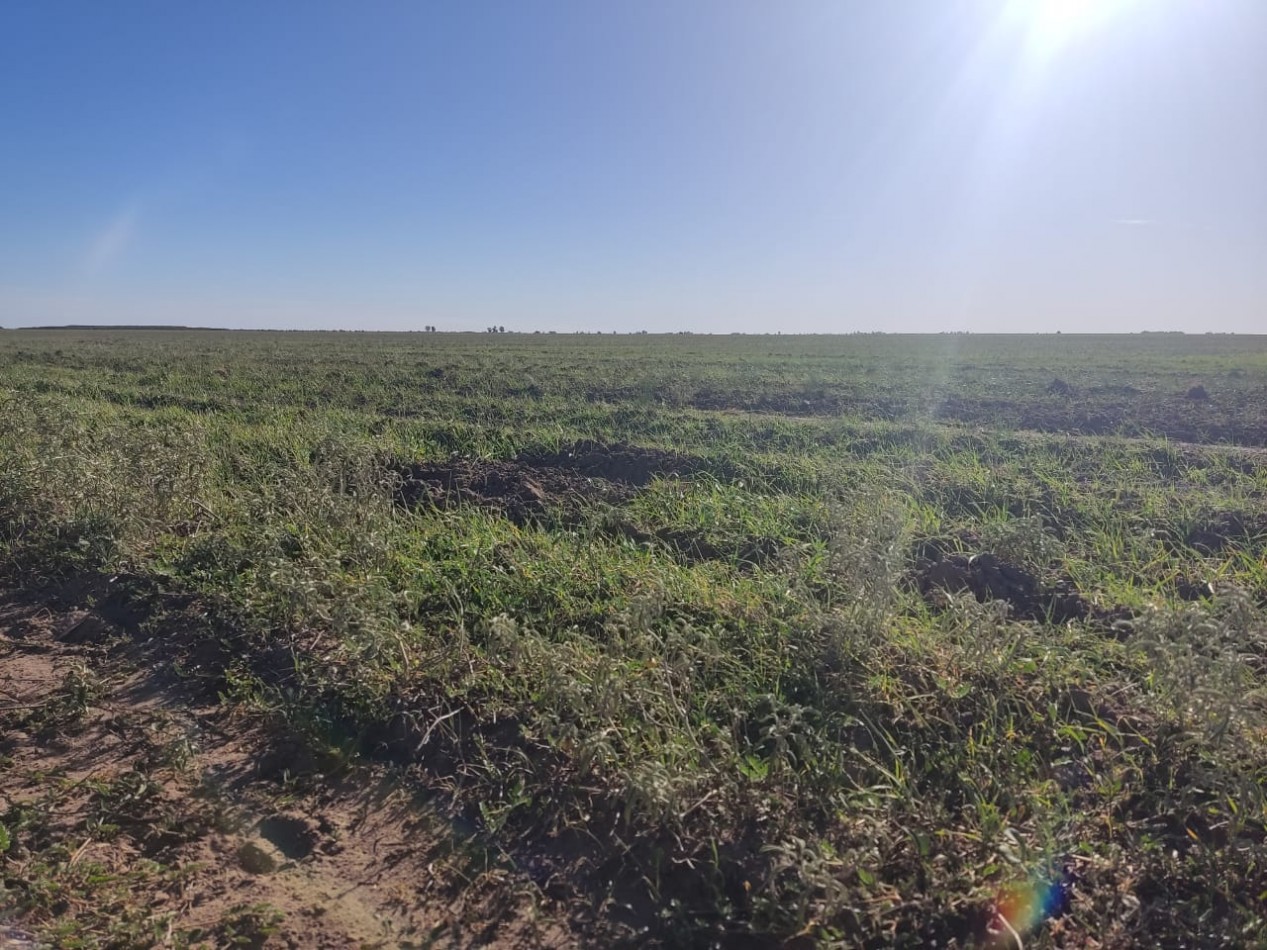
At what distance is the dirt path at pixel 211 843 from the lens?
7.33ft

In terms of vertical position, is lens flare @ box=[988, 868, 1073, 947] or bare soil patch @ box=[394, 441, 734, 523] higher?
bare soil patch @ box=[394, 441, 734, 523]

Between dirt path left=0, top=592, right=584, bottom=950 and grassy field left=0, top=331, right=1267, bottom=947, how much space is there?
0.02 m

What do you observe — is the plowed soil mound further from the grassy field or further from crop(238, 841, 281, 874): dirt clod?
crop(238, 841, 281, 874): dirt clod

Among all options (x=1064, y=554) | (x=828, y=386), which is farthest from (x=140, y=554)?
(x=828, y=386)

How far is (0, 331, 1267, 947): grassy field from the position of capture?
227cm

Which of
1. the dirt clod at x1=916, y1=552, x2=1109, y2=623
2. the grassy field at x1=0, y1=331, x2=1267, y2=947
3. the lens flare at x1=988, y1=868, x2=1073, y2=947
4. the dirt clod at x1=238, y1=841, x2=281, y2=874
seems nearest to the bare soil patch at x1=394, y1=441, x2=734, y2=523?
the grassy field at x1=0, y1=331, x2=1267, y2=947

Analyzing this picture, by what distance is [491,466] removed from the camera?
22.4ft

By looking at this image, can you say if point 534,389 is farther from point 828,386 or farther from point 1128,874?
point 1128,874

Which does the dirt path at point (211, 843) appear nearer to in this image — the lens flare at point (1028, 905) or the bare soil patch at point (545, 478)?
the lens flare at point (1028, 905)

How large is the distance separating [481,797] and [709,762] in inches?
32.0

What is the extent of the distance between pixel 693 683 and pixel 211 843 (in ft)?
5.89

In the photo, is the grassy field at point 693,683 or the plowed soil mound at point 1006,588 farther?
the plowed soil mound at point 1006,588

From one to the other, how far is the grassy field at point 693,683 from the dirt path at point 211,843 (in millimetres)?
17

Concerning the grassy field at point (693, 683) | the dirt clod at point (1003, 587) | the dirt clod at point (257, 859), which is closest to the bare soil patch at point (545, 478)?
the grassy field at point (693, 683)
